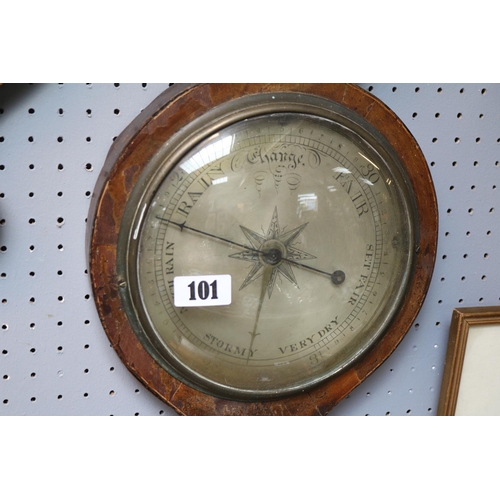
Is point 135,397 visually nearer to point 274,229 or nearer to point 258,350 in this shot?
point 258,350

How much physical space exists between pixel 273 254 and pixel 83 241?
0.35 meters

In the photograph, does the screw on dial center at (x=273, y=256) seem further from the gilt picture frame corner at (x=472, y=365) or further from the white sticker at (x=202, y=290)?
the gilt picture frame corner at (x=472, y=365)

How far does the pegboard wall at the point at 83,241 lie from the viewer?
96 cm

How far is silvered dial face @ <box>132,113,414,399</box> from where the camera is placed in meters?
0.88

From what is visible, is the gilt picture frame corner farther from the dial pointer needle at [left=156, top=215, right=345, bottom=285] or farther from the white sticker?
the white sticker

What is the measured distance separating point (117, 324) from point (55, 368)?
214 mm

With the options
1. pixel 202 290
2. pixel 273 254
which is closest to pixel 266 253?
pixel 273 254

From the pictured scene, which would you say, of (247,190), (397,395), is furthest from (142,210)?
(397,395)

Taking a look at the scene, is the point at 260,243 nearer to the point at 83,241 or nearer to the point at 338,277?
the point at 338,277

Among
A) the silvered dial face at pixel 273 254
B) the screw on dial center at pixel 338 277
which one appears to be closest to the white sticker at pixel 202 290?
the silvered dial face at pixel 273 254

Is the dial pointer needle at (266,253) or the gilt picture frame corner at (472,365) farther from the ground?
the dial pointer needle at (266,253)

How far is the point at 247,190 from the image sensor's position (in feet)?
2.96

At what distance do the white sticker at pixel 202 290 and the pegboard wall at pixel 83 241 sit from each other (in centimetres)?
22

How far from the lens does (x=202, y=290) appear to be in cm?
91
